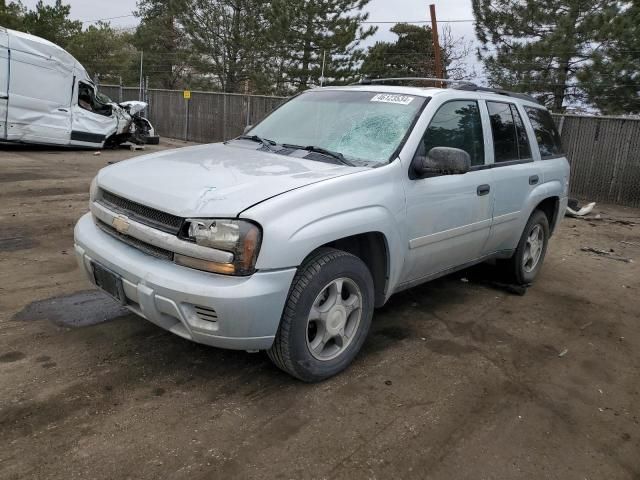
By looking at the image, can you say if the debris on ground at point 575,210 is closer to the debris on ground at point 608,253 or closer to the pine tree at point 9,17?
the debris on ground at point 608,253

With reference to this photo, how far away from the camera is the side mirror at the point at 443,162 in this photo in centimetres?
355

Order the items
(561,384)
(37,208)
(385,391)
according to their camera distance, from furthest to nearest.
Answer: (37,208) < (561,384) < (385,391)

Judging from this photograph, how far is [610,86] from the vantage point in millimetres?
16891

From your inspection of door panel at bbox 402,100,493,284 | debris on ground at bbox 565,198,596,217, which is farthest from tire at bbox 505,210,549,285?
debris on ground at bbox 565,198,596,217

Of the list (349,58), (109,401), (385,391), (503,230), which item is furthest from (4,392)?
(349,58)

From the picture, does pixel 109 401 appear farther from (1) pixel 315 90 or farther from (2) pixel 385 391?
(1) pixel 315 90

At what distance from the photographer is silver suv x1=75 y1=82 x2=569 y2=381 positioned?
2.82 metres

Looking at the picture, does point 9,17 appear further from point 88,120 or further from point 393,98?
point 393,98

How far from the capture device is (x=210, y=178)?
3.16 m

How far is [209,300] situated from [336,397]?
99 centimetres

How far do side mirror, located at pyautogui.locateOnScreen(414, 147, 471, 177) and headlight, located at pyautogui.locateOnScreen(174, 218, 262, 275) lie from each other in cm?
141

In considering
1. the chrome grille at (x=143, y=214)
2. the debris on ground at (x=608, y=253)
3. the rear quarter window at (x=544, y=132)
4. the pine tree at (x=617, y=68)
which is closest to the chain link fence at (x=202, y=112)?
the pine tree at (x=617, y=68)

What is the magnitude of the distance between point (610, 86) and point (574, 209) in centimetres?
891

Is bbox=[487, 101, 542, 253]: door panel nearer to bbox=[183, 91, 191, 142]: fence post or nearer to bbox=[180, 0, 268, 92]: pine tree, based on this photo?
bbox=[183, 91, 191, 142]: fence post
